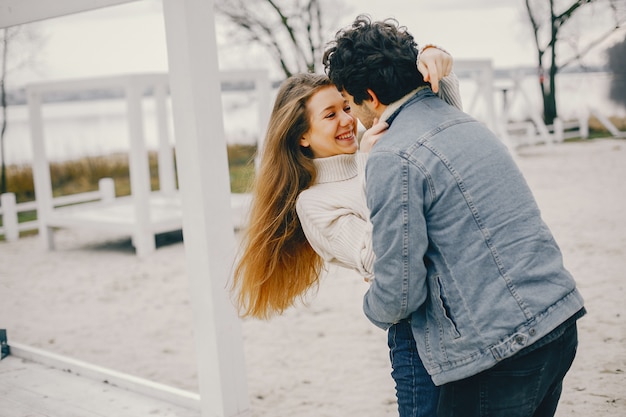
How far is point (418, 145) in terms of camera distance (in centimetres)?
171

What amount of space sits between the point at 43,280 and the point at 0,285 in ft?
1.46

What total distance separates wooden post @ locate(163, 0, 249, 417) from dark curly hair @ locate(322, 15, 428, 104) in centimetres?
127

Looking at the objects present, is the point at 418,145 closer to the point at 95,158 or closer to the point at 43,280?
the point at 43,280

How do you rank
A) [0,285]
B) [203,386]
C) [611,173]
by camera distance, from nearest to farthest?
1. [203,386]
2. [0,285]
3. [611,173]

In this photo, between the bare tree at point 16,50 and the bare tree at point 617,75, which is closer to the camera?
the bare tree at point 16,50

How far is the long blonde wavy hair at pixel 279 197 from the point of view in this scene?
237 centimetres

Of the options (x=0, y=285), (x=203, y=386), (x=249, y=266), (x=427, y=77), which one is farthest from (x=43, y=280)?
(x=427, y=77)

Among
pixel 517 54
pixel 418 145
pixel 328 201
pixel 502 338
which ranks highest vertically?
pixel 517 54

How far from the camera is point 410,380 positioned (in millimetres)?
1965

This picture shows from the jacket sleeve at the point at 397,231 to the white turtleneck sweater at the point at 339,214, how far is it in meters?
0.20

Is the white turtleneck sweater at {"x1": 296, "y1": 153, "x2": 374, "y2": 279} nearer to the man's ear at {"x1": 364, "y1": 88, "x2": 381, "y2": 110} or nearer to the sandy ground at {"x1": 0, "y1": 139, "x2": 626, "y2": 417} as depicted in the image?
the man's ear at {"x1": 364, "y1": 88, "x2": 381, "y2": 110}

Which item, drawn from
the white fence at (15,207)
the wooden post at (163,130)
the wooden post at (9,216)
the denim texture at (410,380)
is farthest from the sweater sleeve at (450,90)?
the wooden post at (9,216)

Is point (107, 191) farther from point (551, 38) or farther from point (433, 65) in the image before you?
point (551, 38)

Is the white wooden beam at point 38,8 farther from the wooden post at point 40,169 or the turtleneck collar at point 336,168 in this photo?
the wooden post at point 40,169
